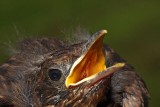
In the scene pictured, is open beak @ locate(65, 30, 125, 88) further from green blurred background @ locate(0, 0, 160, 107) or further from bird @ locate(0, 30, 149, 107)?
green blurred background @ locate(0, 0, 160, 107)

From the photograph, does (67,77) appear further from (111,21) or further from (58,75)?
(111,21)

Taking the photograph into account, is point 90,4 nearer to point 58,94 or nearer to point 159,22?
point 159,22

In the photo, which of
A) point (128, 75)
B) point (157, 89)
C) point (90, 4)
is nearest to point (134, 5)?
point (90, 4)

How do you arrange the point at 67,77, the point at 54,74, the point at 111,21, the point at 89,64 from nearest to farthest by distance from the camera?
the point at 89,64 < the point at 67,77 < the point at 54,74 < the point at 111,21

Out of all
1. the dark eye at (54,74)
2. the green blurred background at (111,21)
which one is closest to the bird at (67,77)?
the dark eye at (54,74)

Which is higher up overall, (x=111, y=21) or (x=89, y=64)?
(x=111, y=21)

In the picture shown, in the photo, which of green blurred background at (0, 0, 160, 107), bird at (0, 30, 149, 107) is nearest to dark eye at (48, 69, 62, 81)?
bird at (0, 30, 149, 107)

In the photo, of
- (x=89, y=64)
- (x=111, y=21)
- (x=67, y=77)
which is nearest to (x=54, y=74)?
(x=67, y=77)
